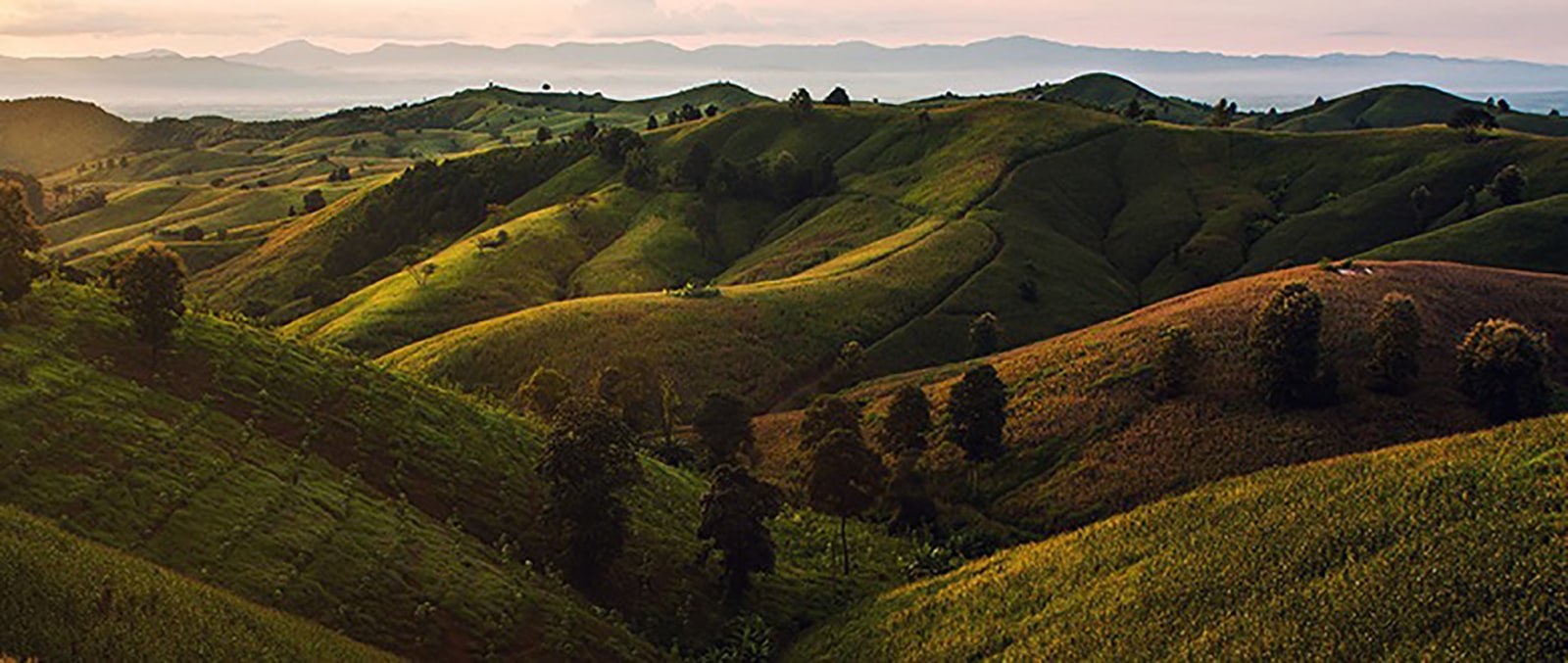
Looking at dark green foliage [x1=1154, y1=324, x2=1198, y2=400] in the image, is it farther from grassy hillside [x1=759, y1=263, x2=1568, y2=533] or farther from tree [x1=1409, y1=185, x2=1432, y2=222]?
tree [x1=1409, y1=185, x2=1432, y2=222]

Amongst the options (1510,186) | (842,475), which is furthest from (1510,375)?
(1510,186)

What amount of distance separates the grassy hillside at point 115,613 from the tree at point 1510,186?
17962 cm

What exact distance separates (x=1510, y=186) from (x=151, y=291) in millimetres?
185584

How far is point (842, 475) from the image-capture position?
50.5 metres

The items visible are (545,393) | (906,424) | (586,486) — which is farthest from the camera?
(545,393)

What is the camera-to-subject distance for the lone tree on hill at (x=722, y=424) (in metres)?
71.5

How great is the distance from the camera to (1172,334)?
6512 cm

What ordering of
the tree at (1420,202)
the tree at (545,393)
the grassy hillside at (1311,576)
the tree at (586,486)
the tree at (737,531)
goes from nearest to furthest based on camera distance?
the grassy hillside at (1311,576), the tree at (586,486), the tree at (737,531), the tree at (545,393), the tree at (1420,202)

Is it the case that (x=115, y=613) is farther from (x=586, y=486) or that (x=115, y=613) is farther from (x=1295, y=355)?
(x=1295, y=355)

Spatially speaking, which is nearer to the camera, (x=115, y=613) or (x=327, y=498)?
(x=115, y=613)

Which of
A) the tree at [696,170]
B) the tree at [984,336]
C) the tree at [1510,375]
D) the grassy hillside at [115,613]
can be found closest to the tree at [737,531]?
the grassy hillside at [115,613]

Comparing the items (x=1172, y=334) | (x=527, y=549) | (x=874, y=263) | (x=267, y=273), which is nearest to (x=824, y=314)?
(x=874, y=263)

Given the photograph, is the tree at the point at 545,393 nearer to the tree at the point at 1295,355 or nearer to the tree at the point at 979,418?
the tree at the point at 979,418

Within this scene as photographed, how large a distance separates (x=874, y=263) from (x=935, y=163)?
207 feet
